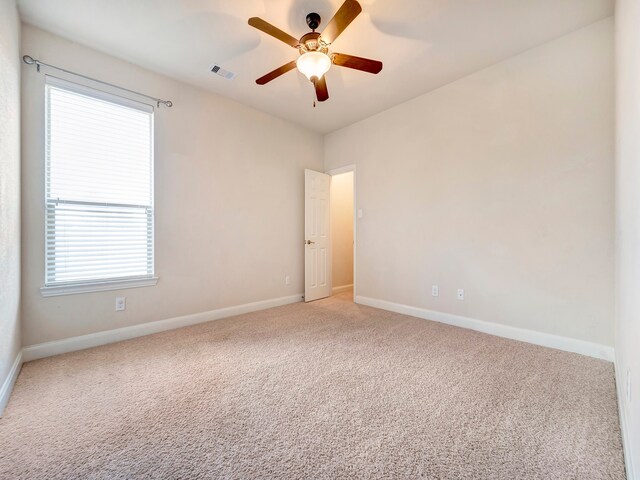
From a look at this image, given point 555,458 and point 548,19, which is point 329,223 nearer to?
point 548,19

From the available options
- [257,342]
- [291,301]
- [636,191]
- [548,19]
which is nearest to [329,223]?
[291,301]

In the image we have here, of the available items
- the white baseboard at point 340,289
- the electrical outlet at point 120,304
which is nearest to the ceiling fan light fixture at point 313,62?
the electrical outlet at point 120,304

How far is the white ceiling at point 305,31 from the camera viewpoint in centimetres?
210

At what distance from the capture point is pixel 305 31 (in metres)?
2.35

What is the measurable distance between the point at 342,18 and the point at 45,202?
2.81 m

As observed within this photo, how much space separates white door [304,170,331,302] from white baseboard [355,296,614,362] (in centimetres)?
123

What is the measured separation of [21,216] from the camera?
2.24 m

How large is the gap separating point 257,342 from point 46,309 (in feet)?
6.04

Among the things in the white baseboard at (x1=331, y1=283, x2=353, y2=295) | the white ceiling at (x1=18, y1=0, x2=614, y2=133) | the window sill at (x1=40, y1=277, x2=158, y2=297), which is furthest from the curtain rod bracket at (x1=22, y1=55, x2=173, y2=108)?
the white baseboard at (x1=331, y1=283, x2=353, y2=295)

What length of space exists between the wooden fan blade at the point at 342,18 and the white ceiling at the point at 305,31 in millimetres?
303

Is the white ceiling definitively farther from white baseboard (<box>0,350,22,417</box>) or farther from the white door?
white baseboard (<box>0,350,22,417</box>)

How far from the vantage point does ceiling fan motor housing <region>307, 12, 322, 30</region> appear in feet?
6.95

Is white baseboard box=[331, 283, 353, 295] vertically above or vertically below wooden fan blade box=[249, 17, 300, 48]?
below

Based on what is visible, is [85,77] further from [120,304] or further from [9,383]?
[9,383]
